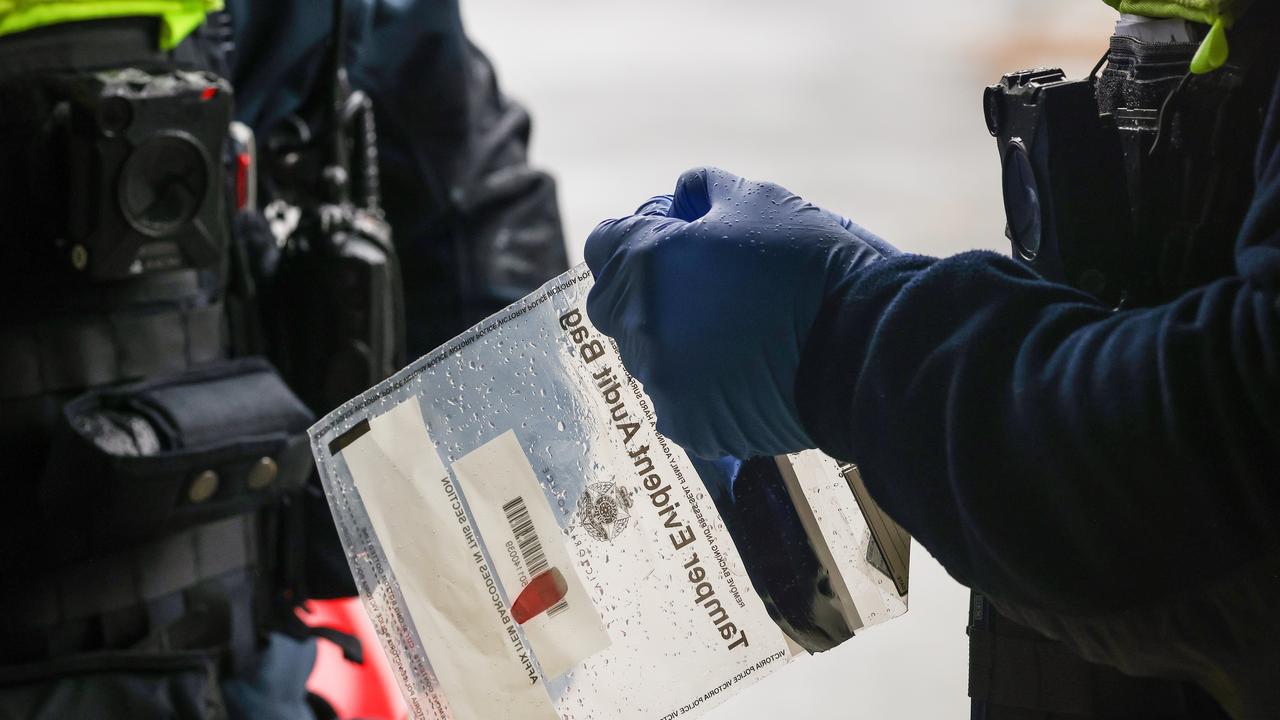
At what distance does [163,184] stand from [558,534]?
0.50 meters

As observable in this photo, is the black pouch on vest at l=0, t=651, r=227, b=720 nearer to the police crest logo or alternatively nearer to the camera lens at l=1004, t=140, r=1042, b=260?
the police crest logo

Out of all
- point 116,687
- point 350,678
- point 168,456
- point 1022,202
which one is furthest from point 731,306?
point 350,678

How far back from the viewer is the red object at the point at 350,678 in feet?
4.45

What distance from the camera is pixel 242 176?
1.21m

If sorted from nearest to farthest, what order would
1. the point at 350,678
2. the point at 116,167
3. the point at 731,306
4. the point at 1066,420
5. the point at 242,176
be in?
the point at 1066,420 → the point at 731,306 → the point at 116,167 → the point at 242,176 → the point at 350,678

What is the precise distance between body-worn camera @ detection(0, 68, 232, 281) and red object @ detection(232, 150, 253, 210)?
0.42 ft

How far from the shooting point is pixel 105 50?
1.04 m

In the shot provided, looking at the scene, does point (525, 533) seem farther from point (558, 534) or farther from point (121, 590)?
point (121, 590)

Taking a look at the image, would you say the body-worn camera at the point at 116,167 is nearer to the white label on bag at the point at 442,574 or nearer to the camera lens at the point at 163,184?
the camera lens at the point at 163,184

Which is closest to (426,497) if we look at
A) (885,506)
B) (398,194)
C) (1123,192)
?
(885,506)

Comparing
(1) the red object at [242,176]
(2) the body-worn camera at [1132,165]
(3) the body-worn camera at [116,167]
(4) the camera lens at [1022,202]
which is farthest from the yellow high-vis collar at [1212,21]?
(1) the red object at [242,176]

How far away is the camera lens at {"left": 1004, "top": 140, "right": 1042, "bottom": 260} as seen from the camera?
0.66 m

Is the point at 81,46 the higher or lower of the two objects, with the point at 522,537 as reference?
higher

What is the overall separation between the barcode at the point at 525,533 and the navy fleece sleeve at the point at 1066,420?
0.77 ft
